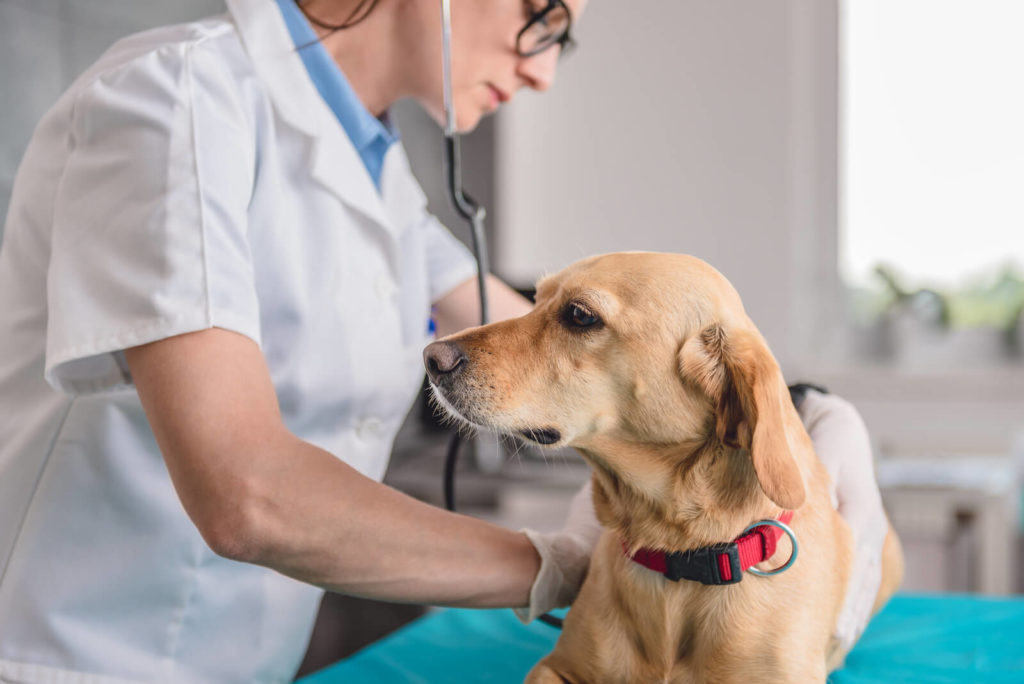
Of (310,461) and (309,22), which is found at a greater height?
(309,22)

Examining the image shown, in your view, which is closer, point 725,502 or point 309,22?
point 725,502

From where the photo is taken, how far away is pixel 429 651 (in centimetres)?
108

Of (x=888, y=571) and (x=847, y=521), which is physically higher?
(x=847, y=521)

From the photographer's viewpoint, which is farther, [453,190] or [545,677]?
[453,190]

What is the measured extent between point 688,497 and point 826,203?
2.11m

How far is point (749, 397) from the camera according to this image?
2.33 feet

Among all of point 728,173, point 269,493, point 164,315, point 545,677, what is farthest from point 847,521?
point 728,173

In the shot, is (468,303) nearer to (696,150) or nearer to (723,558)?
(723,558)

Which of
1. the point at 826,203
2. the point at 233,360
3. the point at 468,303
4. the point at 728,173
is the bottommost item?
the point at 826,203

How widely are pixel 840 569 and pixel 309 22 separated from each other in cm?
82

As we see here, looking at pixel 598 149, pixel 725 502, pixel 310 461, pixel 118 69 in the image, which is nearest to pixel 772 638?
pixel 725 502

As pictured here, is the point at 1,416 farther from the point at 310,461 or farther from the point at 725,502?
the point at 725,502

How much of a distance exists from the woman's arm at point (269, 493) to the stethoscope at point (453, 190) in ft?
0.64

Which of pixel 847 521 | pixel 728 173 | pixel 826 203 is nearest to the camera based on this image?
pixel 847 521
